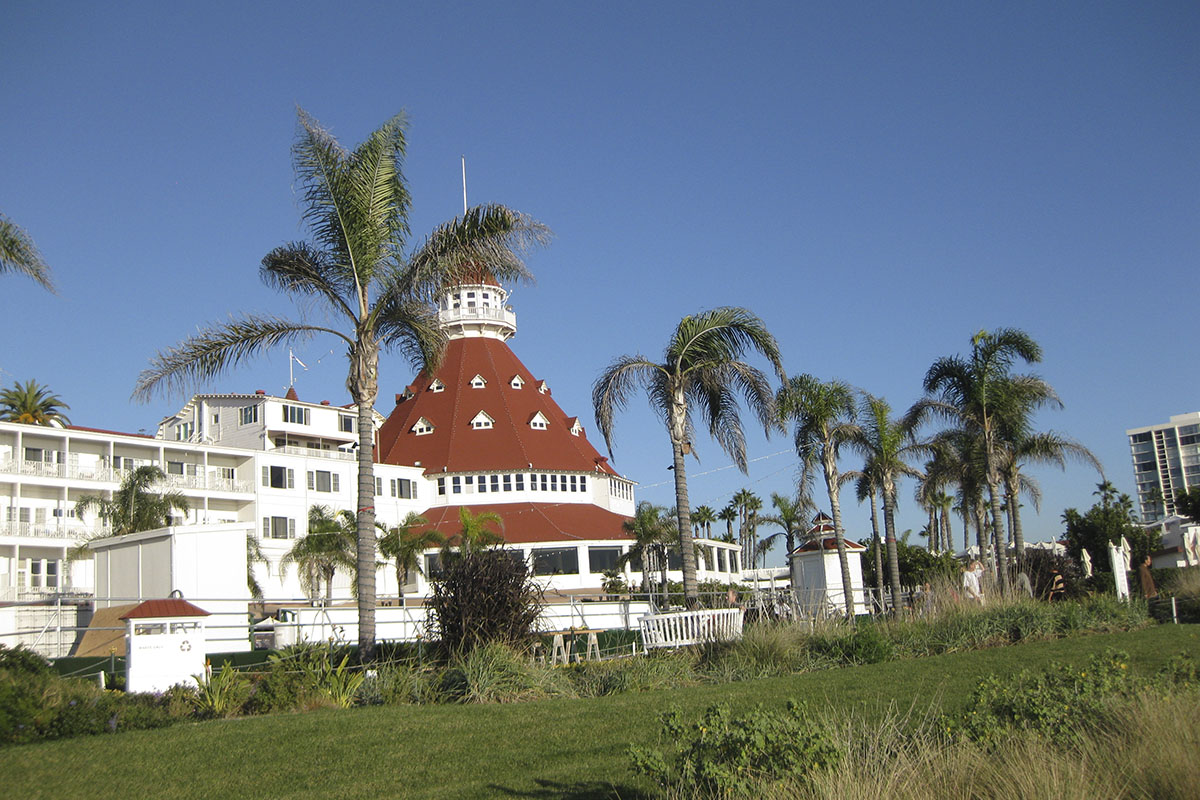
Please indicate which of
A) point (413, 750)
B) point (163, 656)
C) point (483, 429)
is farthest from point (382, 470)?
point (413, 750)

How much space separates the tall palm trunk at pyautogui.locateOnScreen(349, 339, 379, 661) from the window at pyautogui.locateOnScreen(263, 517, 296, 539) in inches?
1558

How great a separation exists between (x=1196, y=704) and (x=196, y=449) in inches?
2053

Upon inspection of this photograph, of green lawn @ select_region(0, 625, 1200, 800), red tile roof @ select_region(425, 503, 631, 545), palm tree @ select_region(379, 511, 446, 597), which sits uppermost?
red tile roof @ select_region(425, 503, 631, 545)

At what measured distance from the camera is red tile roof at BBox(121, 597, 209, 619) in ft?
48.0

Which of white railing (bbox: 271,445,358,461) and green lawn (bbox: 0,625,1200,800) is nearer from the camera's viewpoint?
green lawn (bbox: 0,625,1200,800)

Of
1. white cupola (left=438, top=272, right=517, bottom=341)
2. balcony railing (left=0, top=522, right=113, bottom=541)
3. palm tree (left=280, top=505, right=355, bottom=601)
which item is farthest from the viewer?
white cupola (left=438, top=272, right=517, bottom=341)

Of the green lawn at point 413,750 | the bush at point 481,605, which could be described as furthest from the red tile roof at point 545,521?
the green lawn at point 413,750

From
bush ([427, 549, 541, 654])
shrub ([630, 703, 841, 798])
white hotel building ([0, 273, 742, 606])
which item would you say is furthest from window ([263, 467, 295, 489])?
shrub ([630, 703, 841, 798])

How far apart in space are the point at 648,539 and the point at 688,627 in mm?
38132

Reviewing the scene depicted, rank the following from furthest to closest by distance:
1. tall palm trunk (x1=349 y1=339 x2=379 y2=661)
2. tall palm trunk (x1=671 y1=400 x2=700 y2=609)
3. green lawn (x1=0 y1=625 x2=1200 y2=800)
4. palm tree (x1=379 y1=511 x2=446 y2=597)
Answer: palm tree (x1=379 y1=511 x2=446 y2=597)
tall palm trunk (x1=671 y1=400 x2=700 y2=609)
tall palm trunk (x1=349 y1=339 x2=379 y2=661)
green lawn (x1=0 y1=625 x2=1200 y2=800)

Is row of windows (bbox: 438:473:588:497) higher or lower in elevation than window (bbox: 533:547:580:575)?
higher

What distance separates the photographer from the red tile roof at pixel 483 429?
205 ft

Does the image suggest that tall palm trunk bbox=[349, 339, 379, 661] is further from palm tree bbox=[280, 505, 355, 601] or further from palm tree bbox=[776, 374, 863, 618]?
palm tree bbox=[280, 505, 355, 601]

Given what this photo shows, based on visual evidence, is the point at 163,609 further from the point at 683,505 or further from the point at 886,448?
the point at 886,448
